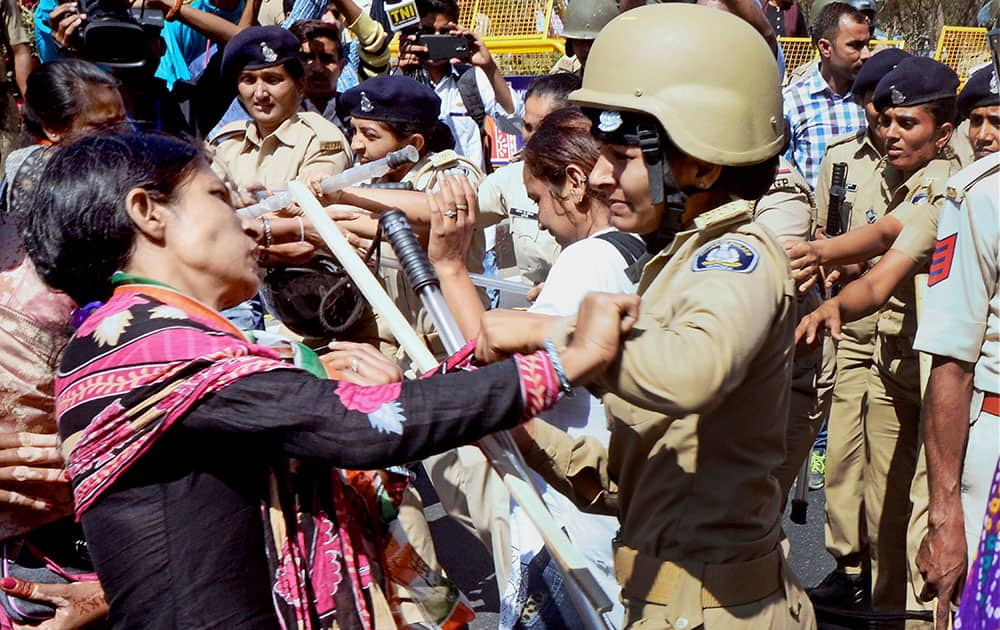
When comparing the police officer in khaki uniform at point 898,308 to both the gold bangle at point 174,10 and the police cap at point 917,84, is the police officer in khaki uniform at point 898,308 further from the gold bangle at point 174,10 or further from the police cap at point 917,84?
the gold bangle at point 174,10

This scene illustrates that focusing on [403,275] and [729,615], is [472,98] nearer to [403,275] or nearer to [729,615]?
[403,275]

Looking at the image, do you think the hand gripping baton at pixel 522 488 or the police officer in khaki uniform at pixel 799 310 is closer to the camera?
the hand gripping baton at pixel 522 488

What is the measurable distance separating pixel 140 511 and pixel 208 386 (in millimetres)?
263

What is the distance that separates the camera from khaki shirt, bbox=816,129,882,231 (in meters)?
5.59

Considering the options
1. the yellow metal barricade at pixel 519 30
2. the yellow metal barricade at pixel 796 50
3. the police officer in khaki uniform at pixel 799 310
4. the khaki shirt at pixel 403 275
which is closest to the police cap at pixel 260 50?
the khaki shirt at pixel 403 275

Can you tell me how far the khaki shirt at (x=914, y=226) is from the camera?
14.0 feet

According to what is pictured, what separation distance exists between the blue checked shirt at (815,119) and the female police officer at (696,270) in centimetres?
481

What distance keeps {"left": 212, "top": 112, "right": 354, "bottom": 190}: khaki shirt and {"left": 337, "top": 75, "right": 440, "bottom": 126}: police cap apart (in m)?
0.20

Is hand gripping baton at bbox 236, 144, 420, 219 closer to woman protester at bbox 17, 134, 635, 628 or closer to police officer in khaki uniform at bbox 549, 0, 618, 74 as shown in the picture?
woman protester at bbox 17, 134, 635, 628

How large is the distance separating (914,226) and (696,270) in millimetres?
2560

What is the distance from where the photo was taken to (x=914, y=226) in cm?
431

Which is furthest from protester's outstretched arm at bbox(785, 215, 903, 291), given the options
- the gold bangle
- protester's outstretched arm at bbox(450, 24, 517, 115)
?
the gold bangle

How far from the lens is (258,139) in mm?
5531

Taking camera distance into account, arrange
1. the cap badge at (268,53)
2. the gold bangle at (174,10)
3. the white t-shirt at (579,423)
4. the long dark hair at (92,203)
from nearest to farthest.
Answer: the long dark hair at (92,203)
the white t-shirt at (579,423)
the cap badge at (268,53)
the gold bangle at (174,10)
